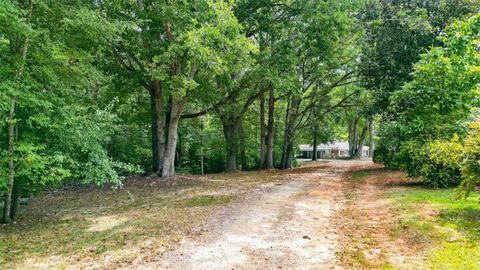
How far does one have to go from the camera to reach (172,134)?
725 inches

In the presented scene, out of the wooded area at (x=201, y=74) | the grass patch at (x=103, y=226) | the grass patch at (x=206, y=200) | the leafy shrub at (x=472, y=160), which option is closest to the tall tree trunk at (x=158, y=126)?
the wooded area at (x=201, y=74)

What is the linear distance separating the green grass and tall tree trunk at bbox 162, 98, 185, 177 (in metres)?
10.4

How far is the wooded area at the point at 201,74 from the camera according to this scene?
880cm

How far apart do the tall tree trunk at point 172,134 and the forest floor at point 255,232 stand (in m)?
5.46

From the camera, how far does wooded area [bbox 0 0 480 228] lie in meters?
8.80

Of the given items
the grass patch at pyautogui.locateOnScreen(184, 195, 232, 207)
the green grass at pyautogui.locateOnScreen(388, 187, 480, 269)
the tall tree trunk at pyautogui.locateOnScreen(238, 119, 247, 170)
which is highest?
the tall tree trunk at pyautogui.locateOnScreen(238, 119, 247, 170)

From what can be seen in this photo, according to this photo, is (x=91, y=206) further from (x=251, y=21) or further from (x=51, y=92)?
(x=251, y=21)

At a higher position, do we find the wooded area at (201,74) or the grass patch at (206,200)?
the wooded area at (201,74)

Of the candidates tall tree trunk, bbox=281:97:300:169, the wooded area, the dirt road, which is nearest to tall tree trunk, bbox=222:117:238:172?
the wooded area

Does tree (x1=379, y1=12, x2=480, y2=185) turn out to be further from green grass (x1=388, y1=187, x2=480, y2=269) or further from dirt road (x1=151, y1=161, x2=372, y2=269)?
dirt road (x1=151, y1=161, x2=372, y2=269)

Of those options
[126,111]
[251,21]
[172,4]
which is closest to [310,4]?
[251,21]

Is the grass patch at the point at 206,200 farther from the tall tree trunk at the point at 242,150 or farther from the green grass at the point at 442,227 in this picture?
the tall tree trunk at the point at 242,150

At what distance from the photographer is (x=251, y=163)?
31.3m

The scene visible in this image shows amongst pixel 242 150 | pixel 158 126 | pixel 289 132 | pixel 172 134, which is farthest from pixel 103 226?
pixel 289 132
